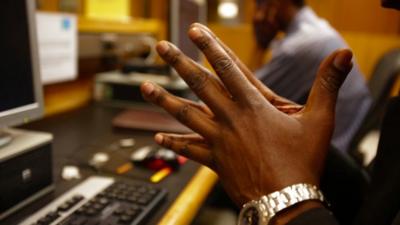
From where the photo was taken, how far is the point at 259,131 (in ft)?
1.74

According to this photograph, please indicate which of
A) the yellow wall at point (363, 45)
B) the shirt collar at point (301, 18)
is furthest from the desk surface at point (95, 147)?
the yellow wall at point (363, 45)

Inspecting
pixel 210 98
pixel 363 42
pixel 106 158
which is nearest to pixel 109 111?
pixel 106 158

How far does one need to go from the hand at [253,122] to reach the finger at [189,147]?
0.12 feet

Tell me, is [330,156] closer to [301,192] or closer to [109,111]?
[301,192]

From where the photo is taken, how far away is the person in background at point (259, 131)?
52cm

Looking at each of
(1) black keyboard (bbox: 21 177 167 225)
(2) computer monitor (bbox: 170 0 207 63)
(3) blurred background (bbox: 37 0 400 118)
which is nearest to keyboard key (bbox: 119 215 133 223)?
(1) black keyboard (bbox: 21 177 167 225)

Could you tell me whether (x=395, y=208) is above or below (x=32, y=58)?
below

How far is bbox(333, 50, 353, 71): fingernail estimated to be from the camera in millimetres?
505

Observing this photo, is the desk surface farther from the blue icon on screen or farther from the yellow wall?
the yellow wall

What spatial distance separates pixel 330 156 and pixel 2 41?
2.75ft

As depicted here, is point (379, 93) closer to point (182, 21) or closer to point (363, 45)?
point (182, 21)

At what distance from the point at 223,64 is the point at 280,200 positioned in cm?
20

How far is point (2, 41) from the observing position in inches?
29.4

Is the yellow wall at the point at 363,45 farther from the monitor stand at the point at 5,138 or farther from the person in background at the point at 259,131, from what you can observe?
the person in background at the point at 259,131
